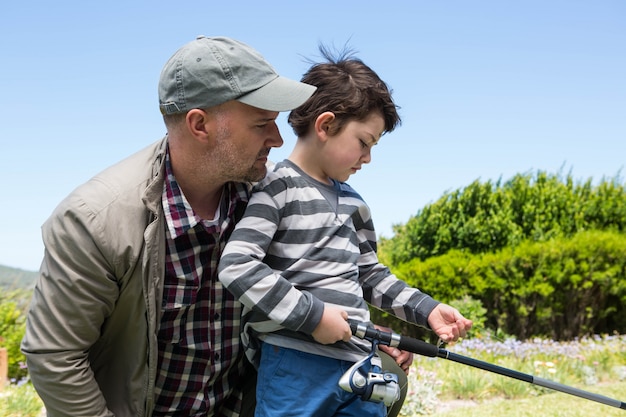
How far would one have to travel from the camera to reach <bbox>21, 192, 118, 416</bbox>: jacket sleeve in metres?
2.34

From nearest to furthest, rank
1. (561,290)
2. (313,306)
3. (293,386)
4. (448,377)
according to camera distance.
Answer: (313,306)
(293,386)
(448,377)
(561,290)

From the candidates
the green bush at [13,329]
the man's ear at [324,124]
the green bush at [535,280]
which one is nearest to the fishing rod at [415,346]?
the man's ear at [324,124]

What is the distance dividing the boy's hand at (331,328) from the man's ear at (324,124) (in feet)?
2.17

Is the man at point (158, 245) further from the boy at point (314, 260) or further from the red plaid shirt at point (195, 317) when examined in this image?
the boy at point (314, 260)

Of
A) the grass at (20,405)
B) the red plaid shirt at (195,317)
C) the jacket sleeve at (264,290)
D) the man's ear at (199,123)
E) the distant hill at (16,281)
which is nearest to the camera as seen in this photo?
the jacket sleeve at (264,290)

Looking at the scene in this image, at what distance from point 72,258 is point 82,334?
30cm

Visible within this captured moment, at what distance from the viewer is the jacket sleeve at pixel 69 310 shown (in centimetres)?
234

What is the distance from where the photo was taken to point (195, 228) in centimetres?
257

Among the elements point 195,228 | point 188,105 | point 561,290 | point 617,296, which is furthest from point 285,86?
point 617,296

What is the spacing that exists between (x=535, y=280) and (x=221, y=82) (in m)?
7.36

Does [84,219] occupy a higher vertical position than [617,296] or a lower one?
lower

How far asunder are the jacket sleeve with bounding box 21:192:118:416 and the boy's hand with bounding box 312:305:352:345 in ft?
2.43

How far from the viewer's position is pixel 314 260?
2428 mm

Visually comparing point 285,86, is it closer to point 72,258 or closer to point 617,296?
point 72,258
